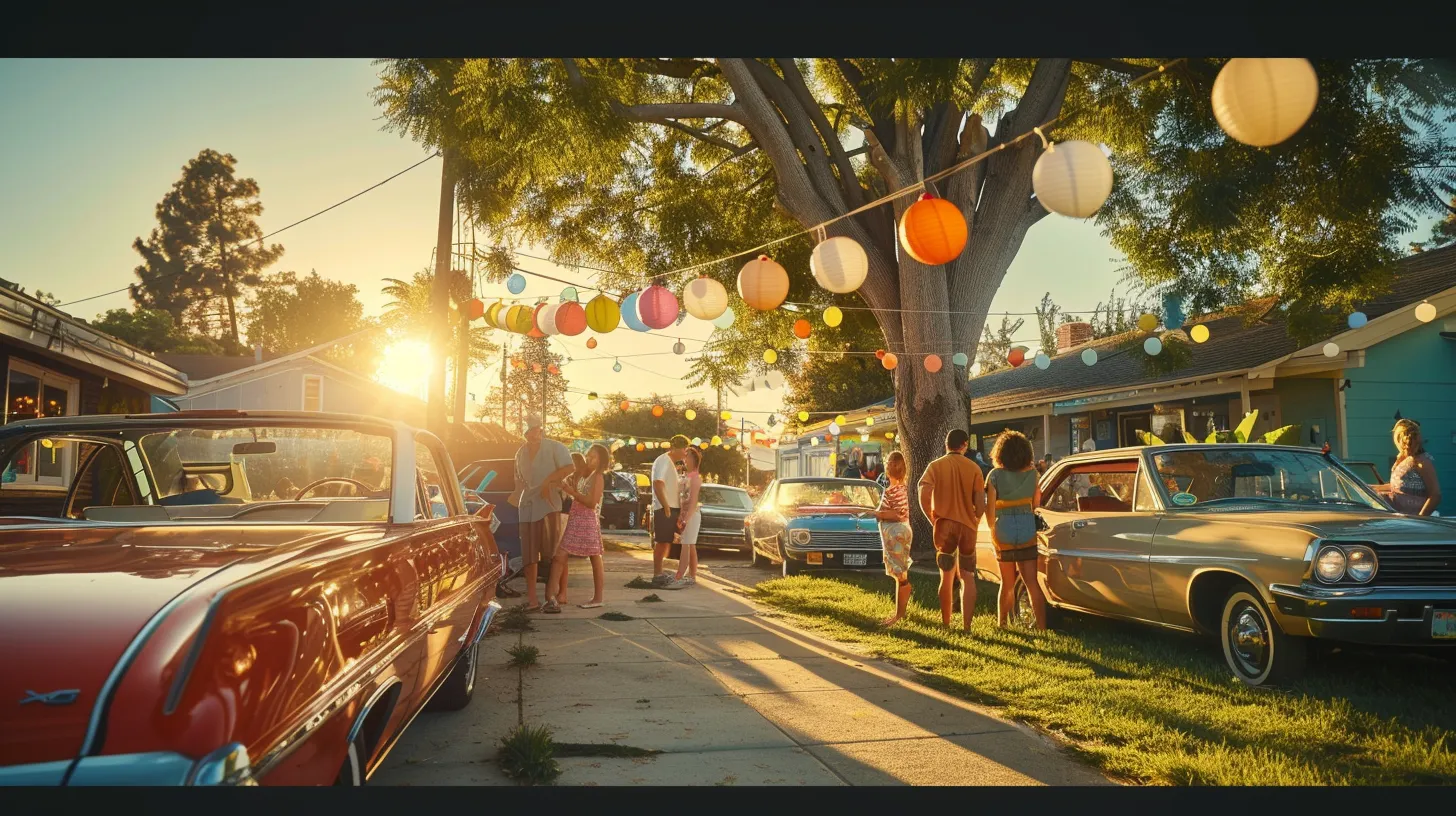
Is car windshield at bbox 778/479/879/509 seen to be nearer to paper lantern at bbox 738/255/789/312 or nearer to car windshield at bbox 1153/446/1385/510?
paper lantern at bbox 738/255/789/312

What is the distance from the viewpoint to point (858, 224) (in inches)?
577

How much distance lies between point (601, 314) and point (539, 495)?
3335 mm

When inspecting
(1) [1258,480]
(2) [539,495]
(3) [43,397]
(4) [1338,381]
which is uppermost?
(4) [1338,381]

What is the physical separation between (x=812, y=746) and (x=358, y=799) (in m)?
2.43

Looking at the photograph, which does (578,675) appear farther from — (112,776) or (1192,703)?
(112,776)

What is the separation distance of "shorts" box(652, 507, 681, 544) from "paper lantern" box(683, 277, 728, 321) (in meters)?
2.54

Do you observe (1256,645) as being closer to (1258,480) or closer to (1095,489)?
(1258,480)

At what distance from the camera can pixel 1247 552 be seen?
605 centimetres

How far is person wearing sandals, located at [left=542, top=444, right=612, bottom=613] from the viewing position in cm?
994

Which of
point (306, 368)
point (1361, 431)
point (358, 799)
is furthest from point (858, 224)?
point (306, 368)

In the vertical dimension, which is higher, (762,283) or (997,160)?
(997,160)

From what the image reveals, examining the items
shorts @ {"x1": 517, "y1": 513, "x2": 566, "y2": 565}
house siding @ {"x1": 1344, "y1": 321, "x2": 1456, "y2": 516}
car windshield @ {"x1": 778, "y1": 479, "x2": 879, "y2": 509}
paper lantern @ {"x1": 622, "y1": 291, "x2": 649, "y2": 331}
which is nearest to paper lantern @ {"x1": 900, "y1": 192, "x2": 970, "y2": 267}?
paper lantern @ {"x1": 622, "y1": 291, "x2": 649, "y2": 331}

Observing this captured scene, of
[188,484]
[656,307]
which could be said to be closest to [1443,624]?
[188,484]

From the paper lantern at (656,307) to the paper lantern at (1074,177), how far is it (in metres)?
4.99
